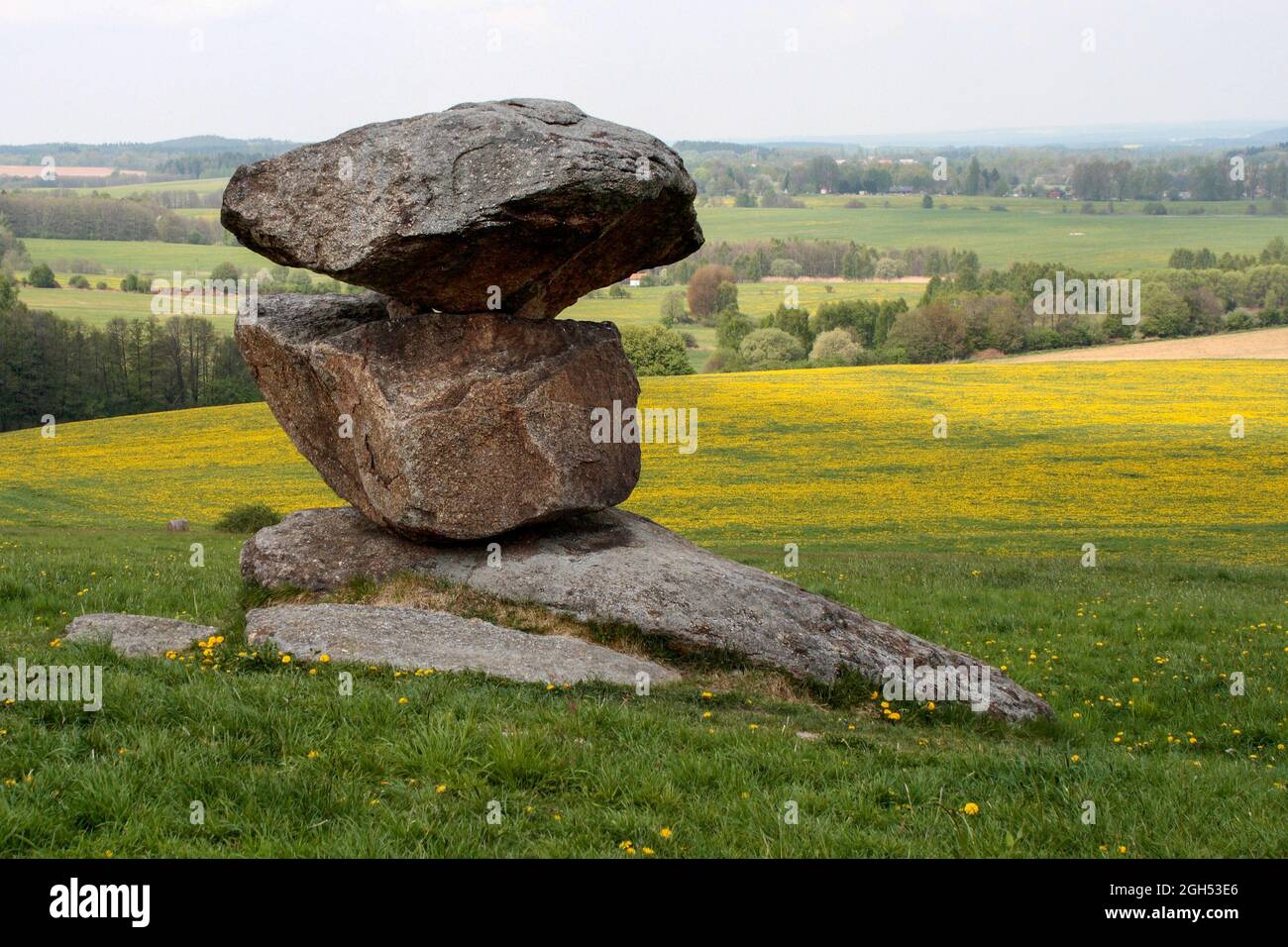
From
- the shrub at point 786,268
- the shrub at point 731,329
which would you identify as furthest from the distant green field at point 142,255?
the shrub at point 786,268

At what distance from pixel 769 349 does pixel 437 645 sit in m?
91.3

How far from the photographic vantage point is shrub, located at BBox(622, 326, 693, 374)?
309 ft

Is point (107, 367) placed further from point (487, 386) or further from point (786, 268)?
point (786, 268)

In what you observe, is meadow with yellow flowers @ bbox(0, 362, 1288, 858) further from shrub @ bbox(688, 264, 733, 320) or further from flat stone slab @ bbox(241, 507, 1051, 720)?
shrub @ bbox(688, 264, 733, 320)

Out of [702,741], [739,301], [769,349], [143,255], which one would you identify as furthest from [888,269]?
[702,741]

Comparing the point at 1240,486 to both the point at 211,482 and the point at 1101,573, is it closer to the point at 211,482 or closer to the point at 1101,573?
the point at 1101,573

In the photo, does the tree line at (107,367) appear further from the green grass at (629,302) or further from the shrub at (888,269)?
the shrub at (888,269)

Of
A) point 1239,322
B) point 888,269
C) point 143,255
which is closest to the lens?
point 1239,322

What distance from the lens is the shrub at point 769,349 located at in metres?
102

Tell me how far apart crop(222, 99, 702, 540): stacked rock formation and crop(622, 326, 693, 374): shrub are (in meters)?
75.8

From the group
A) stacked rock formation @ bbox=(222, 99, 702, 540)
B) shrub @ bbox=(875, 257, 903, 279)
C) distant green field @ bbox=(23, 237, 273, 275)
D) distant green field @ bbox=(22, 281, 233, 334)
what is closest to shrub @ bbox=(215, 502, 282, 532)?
stacked rock formation @ bbox=(222, 99, 702, 540)

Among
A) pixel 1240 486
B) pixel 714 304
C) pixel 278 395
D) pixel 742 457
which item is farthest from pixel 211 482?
pixel 714 304

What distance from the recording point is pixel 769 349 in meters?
103
